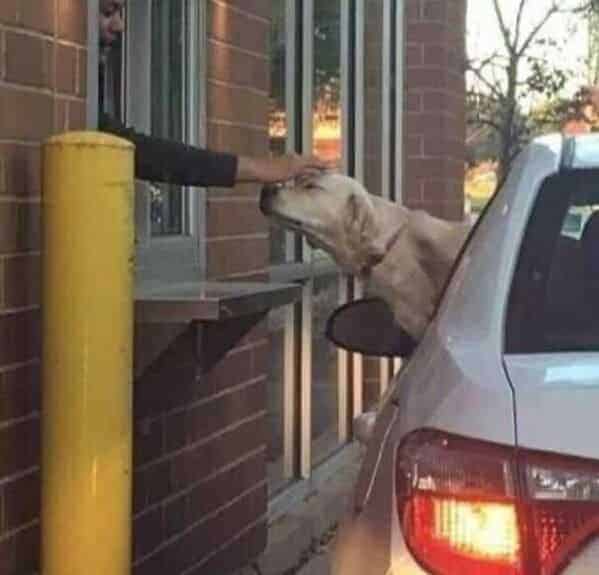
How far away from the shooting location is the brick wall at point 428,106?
12695 millimetres

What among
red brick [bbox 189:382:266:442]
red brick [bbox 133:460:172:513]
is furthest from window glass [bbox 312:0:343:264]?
red brick [bbox 133:460:172:513]

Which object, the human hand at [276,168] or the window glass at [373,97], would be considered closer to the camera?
the human hand at [276,168]

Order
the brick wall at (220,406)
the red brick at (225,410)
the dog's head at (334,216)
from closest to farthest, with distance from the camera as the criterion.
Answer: the brick wall at (220,406) → the red brick at (225,410) → the dog's head at (334,216)

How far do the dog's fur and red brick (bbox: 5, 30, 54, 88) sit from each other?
2.23 metres

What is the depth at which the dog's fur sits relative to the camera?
7277 millimetres

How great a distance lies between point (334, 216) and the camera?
7.36 metres

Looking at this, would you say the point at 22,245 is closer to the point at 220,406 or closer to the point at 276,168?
the point at 276,168

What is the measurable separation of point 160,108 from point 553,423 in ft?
13.4

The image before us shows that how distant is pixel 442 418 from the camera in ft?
10.3

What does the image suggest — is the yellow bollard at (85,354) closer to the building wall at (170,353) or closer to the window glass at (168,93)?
the building wall at (170,353)

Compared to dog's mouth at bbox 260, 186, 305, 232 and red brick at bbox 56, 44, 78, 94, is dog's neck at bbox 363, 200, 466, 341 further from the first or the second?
red brick at bbox 56, 44, 78, 94

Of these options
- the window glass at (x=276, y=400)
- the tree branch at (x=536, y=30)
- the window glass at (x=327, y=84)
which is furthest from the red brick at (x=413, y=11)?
the tree branch at (x=536, y=30)

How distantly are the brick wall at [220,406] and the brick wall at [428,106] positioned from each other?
187 inches

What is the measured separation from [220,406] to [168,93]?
51.2 inches
